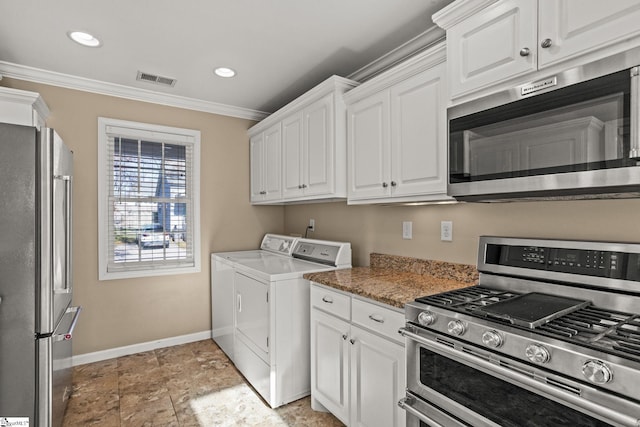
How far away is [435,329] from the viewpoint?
56.7 inches

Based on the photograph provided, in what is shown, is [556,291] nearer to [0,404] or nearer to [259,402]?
[259,402]

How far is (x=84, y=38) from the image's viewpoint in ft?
7.54

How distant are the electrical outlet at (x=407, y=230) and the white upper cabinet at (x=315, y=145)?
0.47m

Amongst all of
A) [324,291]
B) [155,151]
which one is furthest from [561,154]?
[155,151]

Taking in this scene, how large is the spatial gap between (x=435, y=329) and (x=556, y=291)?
1.96 feet

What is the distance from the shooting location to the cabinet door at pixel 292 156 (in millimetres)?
2934

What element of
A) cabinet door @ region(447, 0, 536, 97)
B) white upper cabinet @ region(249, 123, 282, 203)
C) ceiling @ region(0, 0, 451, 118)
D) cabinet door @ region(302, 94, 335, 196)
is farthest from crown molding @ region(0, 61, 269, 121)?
cabinet door @ region(447, 0, 536, 97)

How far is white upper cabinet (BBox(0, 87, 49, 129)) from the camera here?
2359 mm

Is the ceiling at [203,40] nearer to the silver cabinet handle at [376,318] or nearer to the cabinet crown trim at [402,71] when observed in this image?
the cabinet crown trim at [402,71]

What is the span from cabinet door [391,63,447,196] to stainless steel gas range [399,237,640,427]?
0.46 m

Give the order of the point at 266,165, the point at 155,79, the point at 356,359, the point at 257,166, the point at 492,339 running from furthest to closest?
the point at 257,166 → the point at 266,165 → the point at 155,79 → the point at 356,359 → the point at 492,339

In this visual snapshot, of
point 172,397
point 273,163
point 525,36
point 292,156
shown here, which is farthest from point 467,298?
point 273,163

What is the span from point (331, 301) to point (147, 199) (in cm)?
227

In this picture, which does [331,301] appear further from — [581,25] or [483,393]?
[581,25]
